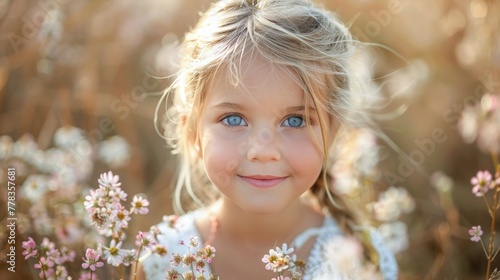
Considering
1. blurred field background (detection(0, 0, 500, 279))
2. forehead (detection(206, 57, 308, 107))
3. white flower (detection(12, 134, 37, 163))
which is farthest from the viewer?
blurred field background (detection(0, 0, 500, 279))

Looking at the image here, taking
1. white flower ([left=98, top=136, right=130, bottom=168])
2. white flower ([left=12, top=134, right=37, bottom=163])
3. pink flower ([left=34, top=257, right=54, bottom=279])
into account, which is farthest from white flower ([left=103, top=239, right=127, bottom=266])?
white flower ([left=98, top=136, right=130, bottom=168])

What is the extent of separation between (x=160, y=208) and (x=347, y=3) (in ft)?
3.48

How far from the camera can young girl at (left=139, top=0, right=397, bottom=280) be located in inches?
51.7

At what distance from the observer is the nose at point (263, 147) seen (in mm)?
1298

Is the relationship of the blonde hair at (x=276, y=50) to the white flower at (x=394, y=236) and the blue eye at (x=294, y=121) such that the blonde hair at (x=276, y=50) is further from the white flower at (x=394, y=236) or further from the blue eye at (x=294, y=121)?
the white flower at (x=394, y=236)

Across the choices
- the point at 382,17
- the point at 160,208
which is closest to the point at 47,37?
the point at 160,208

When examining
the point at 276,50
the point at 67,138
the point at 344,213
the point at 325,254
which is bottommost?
the point at 325,254

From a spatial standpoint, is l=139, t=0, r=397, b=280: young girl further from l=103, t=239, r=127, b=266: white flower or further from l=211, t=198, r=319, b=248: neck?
l=103, t=239, r=127, b=266: white flower

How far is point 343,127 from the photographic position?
1544 millimetres

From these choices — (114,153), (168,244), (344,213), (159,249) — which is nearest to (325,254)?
(344,213)

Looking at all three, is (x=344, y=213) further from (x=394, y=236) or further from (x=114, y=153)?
(x=114, y=153)

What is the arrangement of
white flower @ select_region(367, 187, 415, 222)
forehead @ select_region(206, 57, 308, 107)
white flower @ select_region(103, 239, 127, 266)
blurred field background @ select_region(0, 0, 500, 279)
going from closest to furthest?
white flower @ select_region(103, 239, 127, 266), forehead @ select_region(206, 57, 308, 107), white flower @ select_region(367, 187, 415, 222), blurred field background @ select_region(0, 0, 500, 279)

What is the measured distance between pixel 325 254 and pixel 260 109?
49cm

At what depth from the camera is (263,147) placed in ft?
4.27
